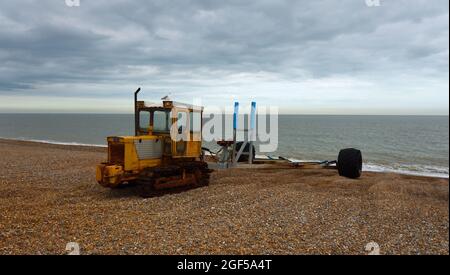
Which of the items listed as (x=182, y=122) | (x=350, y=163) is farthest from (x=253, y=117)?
(x=350, y=163)

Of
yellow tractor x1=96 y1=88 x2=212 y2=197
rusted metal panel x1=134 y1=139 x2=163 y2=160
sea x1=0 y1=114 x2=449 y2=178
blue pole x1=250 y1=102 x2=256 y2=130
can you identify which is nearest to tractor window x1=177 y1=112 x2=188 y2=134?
yellow tractor x1=96 y1=88 x2=212 y2=197

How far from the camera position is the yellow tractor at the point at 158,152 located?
10898 mm

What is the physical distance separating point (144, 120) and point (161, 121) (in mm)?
626

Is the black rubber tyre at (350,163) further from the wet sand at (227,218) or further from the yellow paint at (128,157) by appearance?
the yellow paint at (128,157)

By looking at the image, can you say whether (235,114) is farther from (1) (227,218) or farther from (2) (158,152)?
(1) (227,218)

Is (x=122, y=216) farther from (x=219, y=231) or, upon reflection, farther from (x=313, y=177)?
(x=313, y=177)

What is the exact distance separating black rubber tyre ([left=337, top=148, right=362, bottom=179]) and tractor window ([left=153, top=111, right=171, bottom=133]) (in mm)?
7385

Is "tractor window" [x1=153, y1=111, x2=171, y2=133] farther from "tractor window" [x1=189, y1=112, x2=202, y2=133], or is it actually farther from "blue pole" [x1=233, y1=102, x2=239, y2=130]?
"blue pole" [x1=233, y1=102, x2=239, y2=130]

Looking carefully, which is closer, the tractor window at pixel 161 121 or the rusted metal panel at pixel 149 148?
the rusted metal panel at pixel 149 148

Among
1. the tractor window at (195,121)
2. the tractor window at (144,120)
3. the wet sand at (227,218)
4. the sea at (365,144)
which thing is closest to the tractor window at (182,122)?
the tractor window at (195,121)

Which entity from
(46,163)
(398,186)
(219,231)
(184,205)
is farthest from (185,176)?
Result: (46,163)

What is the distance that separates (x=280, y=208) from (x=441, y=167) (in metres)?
20.8

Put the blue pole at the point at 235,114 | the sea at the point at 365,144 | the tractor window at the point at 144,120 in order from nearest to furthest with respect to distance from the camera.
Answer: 1. the tractor window at the point at 144,120
2. the blue pole at the point at 235,114
3. the sea at the point at 365,144

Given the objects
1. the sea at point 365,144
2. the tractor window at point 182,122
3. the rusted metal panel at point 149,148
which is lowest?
the sea at point 365,144
